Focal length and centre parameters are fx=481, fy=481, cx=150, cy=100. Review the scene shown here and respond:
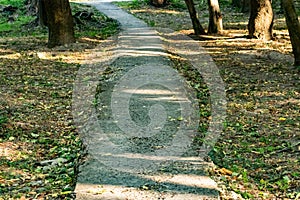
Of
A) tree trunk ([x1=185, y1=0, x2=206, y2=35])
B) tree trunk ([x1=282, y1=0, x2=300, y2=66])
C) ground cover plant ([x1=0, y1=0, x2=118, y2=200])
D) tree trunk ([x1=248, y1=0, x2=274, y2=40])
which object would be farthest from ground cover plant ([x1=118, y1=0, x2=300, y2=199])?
ground cover plant ([x1=0, y1=0, x2=118, y2=200])

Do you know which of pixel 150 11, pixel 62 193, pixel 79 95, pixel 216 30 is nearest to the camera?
pixel 62 193

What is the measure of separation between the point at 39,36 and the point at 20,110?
8709mm

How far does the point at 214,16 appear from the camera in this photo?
14461mm

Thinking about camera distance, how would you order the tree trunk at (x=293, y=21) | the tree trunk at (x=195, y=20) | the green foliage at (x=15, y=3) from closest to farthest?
1. the tree trunk at (x=293, y=21)
2. the tree trunk at (x=195, y=20)
3. the green foliage at (x=15, y=3)

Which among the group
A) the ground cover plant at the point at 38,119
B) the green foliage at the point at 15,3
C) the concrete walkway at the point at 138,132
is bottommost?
the ground cover plant at the point at 38,119

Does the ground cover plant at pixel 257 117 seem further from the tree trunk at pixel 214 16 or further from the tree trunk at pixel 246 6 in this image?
the tree trunk at pixel 246 6

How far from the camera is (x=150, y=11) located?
22.7 m

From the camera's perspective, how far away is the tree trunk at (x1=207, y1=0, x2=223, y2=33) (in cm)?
1411

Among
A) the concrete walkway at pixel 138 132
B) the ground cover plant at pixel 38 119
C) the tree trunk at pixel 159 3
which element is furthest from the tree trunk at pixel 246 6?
the concrete walkway at pixel 138 132

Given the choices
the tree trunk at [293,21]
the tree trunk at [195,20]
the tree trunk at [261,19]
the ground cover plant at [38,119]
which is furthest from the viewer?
the tree trunk at [195,20]

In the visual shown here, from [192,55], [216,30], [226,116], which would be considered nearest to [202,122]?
[226,116]

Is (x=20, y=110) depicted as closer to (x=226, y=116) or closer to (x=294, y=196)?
(x=226, y=116)

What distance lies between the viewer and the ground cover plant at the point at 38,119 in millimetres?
4832

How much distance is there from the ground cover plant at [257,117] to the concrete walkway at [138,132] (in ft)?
1.26
